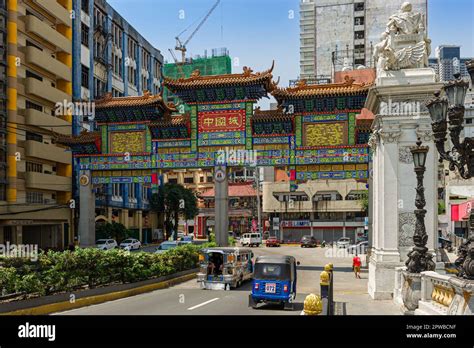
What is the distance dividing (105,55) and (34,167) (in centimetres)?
1793

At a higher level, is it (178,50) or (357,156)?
(178,50)

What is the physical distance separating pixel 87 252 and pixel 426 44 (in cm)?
1598

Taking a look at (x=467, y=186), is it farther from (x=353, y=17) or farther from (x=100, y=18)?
(x=100, y=18)

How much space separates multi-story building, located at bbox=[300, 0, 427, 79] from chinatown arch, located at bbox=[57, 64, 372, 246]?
46407mm

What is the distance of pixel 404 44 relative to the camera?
69.9 feet

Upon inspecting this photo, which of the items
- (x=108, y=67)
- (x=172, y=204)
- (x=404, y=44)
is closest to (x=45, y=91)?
(x=108, y=67)

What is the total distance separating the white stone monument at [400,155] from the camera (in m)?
20.2

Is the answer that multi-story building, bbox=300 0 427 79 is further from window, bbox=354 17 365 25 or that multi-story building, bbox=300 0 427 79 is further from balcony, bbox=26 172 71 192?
balcony, bbox=26 172 71 192

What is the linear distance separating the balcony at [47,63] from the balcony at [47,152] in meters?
6.44

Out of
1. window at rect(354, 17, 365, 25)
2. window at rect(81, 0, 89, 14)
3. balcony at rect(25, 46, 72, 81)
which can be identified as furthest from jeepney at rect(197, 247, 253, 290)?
window at rect(354, 17, 365, 25)

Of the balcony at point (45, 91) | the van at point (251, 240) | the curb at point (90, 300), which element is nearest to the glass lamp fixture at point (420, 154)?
the curb at point (90, 300)

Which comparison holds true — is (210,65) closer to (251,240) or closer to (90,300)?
(251,240)
